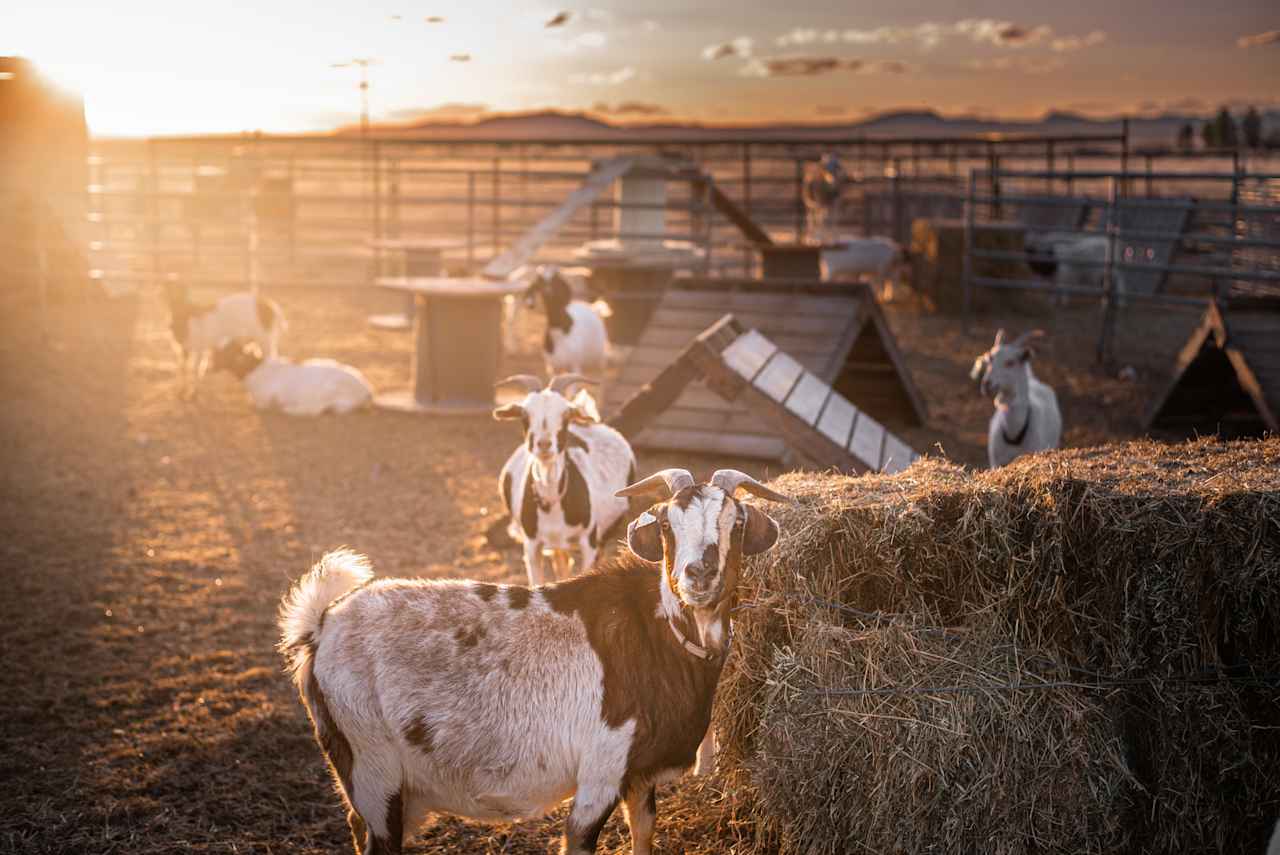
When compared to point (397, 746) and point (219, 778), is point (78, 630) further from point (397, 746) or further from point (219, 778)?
point (397, 746)

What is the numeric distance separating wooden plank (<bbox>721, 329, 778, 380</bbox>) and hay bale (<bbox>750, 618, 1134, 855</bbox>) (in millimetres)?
3117

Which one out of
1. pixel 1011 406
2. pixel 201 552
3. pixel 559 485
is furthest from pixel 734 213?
pixel 559 485

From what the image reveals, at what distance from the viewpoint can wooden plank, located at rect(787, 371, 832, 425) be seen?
7.32m

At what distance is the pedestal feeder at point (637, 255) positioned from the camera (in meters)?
17.5

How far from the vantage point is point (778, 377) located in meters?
7.78

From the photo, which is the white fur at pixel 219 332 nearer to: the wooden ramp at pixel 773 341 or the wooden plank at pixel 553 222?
the wooden plank at pixel 553 222

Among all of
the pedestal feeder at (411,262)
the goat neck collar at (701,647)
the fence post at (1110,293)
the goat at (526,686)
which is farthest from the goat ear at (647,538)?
the pedestal feeder at (411,262)

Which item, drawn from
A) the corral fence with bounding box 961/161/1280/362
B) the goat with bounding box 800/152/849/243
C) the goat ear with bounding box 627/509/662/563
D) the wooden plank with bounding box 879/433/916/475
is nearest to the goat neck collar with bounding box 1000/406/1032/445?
the wooden plank with bounding box 879/433/916/475

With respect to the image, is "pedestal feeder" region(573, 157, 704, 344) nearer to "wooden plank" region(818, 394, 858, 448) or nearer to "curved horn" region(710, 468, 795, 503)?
"wooden plank" region(818, 394, 858, 448)

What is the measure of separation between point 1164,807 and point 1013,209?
27.9 metres

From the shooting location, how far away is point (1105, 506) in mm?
4398

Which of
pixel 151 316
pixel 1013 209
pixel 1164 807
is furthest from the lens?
pixel 1013 209

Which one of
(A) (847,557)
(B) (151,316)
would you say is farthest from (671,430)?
(B) (151,316)

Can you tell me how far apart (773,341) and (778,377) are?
3.41 meters
